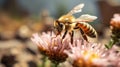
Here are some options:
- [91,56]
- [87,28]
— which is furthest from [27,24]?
[91,56]

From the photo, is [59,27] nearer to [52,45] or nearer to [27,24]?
[52,45]

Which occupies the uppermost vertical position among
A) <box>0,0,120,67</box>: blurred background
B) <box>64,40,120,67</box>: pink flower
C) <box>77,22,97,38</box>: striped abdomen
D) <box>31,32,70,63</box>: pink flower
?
<box>0,0,120,67</box>: blurred background

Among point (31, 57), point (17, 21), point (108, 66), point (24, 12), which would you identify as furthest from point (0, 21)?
point (108, 66)

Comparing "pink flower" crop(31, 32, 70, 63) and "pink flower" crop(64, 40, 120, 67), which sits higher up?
"pink flower" crop(31, 32, 70, 63)

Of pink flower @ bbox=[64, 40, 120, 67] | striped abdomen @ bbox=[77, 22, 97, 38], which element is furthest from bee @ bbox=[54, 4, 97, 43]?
pink flower @ bbox=[64, 40, 120, 67]

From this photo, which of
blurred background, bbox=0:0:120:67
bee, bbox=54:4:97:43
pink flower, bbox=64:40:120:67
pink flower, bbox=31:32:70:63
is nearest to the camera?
pink flower, bbox=64:40:120:67

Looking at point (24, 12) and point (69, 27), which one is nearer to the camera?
point (69, 27)

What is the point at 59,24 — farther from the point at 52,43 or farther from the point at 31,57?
the point at 31,57

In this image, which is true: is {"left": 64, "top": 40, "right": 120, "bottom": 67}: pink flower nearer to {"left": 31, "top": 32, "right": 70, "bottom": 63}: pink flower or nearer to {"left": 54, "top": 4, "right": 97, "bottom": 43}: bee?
{"left": 31, "top": 32, "right": 70, "bottom": 63}: pink flower
